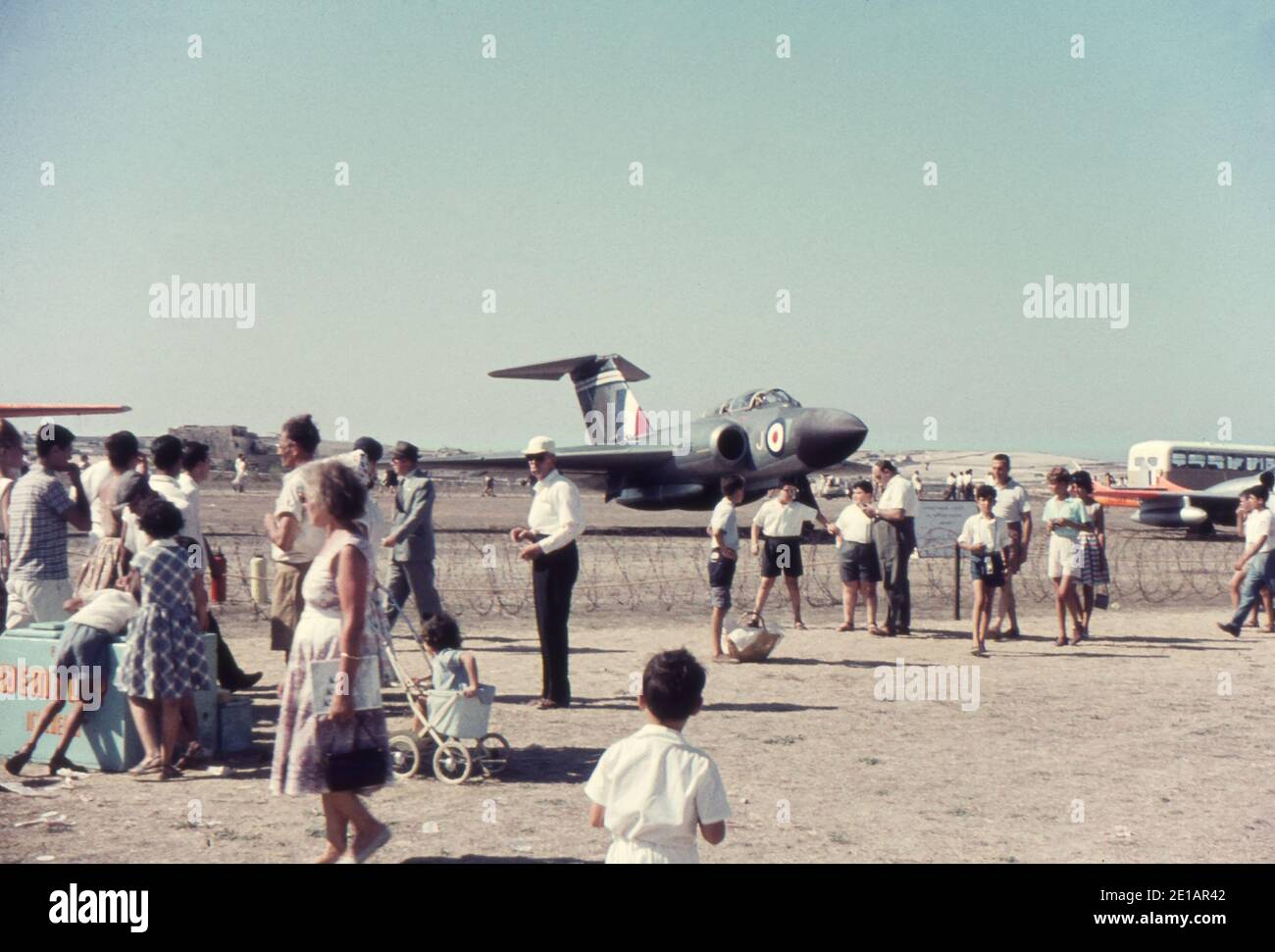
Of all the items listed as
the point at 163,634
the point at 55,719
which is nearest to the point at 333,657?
the point at 163,634

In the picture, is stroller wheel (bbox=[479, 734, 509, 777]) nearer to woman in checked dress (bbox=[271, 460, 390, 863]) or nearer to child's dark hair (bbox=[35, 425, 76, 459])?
woman in checked dress (bbox=[271, 460, 390, 863])

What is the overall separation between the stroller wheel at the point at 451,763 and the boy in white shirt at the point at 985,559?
6907 millimetres

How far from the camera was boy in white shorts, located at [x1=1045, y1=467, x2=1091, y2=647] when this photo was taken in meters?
13.0

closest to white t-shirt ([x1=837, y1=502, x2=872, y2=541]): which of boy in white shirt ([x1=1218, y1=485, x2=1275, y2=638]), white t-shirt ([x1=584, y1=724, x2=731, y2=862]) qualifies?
boy in white shirt ([x1=1218, y1=485, x2=1275, y2=638])

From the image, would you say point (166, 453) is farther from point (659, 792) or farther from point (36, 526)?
point (659, 792)

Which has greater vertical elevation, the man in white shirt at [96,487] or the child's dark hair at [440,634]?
the man in white shirt at [96,487]

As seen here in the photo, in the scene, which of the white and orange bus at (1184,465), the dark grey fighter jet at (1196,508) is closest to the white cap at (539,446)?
the dark grey fighter jet at (1196,508)

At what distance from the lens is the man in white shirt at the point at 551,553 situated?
8.91 m

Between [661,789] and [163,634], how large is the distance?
13.4 ft

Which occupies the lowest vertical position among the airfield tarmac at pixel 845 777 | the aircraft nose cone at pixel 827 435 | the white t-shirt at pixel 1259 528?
the airfield tarmac at pixel 845 777

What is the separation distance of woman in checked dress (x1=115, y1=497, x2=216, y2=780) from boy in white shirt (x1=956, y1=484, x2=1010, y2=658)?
8295 millimetres

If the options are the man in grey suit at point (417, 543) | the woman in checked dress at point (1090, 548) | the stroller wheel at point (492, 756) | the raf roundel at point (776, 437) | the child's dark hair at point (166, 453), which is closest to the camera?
the stroller wheel at point (492, 756)

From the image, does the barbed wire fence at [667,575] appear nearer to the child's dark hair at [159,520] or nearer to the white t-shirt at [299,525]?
the white t-shirt at [299,525]

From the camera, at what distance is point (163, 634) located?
6.79 meters
